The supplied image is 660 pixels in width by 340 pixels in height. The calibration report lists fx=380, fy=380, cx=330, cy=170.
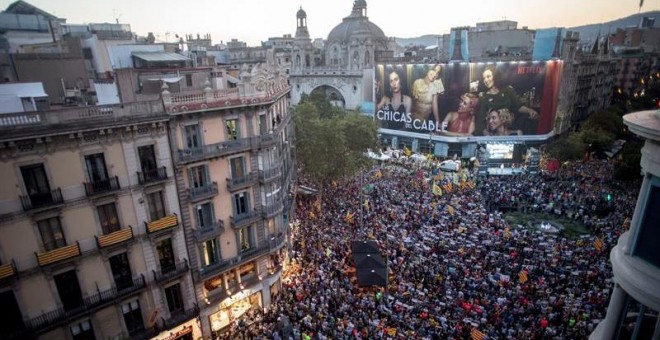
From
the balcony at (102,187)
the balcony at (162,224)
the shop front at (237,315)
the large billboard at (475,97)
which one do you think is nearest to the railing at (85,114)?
the balcony at (102,187)

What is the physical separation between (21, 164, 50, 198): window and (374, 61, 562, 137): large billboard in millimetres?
57162

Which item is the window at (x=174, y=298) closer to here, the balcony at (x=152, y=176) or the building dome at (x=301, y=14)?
the balcony at (x=152, y=176)

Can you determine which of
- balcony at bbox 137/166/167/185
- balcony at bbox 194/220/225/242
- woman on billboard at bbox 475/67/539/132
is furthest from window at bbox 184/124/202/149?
woman on billboard at bbox 475/67/539/132

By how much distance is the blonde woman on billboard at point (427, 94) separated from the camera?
210 ft

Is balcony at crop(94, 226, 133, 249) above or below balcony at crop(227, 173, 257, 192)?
below

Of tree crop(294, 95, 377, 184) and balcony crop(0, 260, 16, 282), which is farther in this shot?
tree crop(294, 95, 377, 184)

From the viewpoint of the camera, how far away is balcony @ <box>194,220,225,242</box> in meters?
25.0

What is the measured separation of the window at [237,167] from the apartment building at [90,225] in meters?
→ 4.17

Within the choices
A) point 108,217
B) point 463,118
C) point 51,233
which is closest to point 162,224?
point 108,217

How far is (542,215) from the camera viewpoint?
40.7 m

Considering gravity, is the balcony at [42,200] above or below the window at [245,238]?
above

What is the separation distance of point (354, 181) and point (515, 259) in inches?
1001

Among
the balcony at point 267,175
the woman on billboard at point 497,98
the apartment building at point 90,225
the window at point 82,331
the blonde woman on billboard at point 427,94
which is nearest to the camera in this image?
the apartment building at point 90,225

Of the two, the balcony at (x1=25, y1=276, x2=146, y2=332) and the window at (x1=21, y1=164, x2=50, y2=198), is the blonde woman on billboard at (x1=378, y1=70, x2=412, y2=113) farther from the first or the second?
the window at (x1=21, y1=164, x2=50, y2=198)
